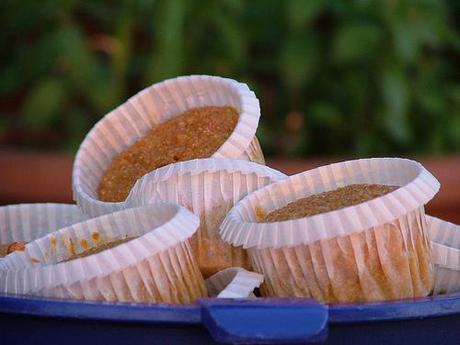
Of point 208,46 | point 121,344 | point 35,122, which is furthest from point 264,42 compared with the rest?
point 121,344

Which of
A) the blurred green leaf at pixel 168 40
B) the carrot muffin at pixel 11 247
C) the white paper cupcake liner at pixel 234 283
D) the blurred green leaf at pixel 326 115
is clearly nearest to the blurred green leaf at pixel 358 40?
the blurred green leaf at pixel 326 115

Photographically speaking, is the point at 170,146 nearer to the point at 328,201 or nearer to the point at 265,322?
the point at 328,201

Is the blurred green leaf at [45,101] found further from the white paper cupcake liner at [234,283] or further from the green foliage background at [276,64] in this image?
the white paper cupcake liner at [234,283]

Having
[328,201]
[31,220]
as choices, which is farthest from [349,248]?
[31,220]

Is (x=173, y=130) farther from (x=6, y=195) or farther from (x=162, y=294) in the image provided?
(x=6, y=195)

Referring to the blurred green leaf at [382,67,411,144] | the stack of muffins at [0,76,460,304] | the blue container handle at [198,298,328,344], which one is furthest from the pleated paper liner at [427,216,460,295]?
the blurred green leaf at [382,67,411,144]

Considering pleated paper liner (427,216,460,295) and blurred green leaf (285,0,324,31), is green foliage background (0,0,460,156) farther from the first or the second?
pleated paper liner (427,216,460,295)
